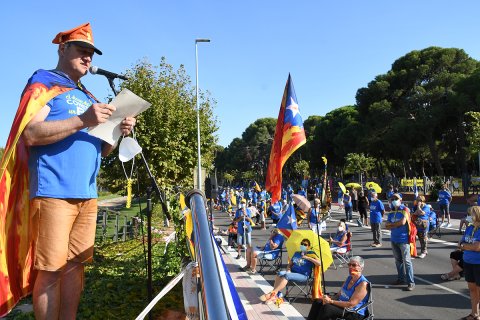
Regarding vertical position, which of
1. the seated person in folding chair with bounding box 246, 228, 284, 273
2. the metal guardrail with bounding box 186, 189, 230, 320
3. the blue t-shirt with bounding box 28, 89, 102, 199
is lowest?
the seated person in folding chair with bounding box 246, 228, 284, 273

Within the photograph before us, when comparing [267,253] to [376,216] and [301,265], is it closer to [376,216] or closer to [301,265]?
[301,265]

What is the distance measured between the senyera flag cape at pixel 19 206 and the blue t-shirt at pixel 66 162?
6 cm

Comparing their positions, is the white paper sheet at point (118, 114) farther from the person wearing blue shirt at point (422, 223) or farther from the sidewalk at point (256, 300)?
the person wearing blue shirt at point (422, 223)

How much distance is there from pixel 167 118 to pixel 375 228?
877cm

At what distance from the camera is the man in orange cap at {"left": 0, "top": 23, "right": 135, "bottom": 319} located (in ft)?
5.76

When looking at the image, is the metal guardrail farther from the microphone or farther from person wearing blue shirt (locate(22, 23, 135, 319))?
the microphone

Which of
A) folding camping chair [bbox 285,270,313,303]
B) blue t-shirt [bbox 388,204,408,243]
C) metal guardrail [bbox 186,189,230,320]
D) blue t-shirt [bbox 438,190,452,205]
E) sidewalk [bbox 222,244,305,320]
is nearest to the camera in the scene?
metal guardrail [bbox 186,189,230,320]

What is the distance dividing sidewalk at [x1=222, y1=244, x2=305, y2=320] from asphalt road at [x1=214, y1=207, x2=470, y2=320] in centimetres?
26

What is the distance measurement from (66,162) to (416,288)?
805 cm

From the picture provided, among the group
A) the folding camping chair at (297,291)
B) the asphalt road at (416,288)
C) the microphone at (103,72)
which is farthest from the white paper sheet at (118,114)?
the folding camping chair at (297,291)

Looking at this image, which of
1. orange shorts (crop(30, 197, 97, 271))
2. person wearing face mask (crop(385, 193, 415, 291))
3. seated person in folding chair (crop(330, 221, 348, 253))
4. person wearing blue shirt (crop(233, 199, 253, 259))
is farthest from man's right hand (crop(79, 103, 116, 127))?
person wearing blue shirt (crop(233, 199, 253, 259))

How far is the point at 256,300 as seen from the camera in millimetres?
7652

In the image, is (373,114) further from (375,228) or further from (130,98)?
(130,98)

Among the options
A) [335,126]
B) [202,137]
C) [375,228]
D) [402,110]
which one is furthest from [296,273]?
[335,126]
